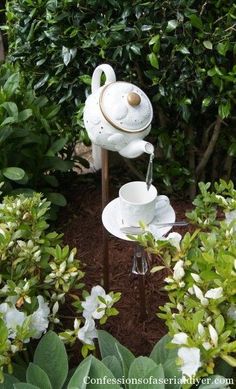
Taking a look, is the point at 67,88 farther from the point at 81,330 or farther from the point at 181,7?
the point at 81,330

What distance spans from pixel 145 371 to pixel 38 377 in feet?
1.12

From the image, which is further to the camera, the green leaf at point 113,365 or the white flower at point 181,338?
the green leaf at point 113,365

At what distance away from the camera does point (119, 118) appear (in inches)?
71.2

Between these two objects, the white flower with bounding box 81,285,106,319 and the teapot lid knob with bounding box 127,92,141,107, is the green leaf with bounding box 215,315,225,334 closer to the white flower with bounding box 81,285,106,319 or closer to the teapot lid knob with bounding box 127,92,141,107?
the white flower with bounding box 81,285,106,319

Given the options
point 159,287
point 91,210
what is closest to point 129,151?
point 159,287

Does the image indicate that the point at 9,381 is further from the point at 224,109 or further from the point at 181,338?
the point at 224,109

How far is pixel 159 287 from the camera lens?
2.45m

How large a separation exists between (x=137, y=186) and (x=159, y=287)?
2.06 feet

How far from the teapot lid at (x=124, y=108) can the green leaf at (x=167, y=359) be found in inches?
28.5

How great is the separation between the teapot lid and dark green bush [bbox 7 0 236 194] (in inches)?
24.3

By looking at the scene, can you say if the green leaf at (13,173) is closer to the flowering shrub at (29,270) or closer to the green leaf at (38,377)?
the flowering shrub at (29,270)

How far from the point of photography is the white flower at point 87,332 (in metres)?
1.75

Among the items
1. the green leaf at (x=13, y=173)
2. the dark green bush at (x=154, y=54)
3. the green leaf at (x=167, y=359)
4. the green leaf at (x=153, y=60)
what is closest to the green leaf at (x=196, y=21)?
the dark green bush at (x=154, y=54)

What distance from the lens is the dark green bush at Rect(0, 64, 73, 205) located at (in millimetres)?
2635
